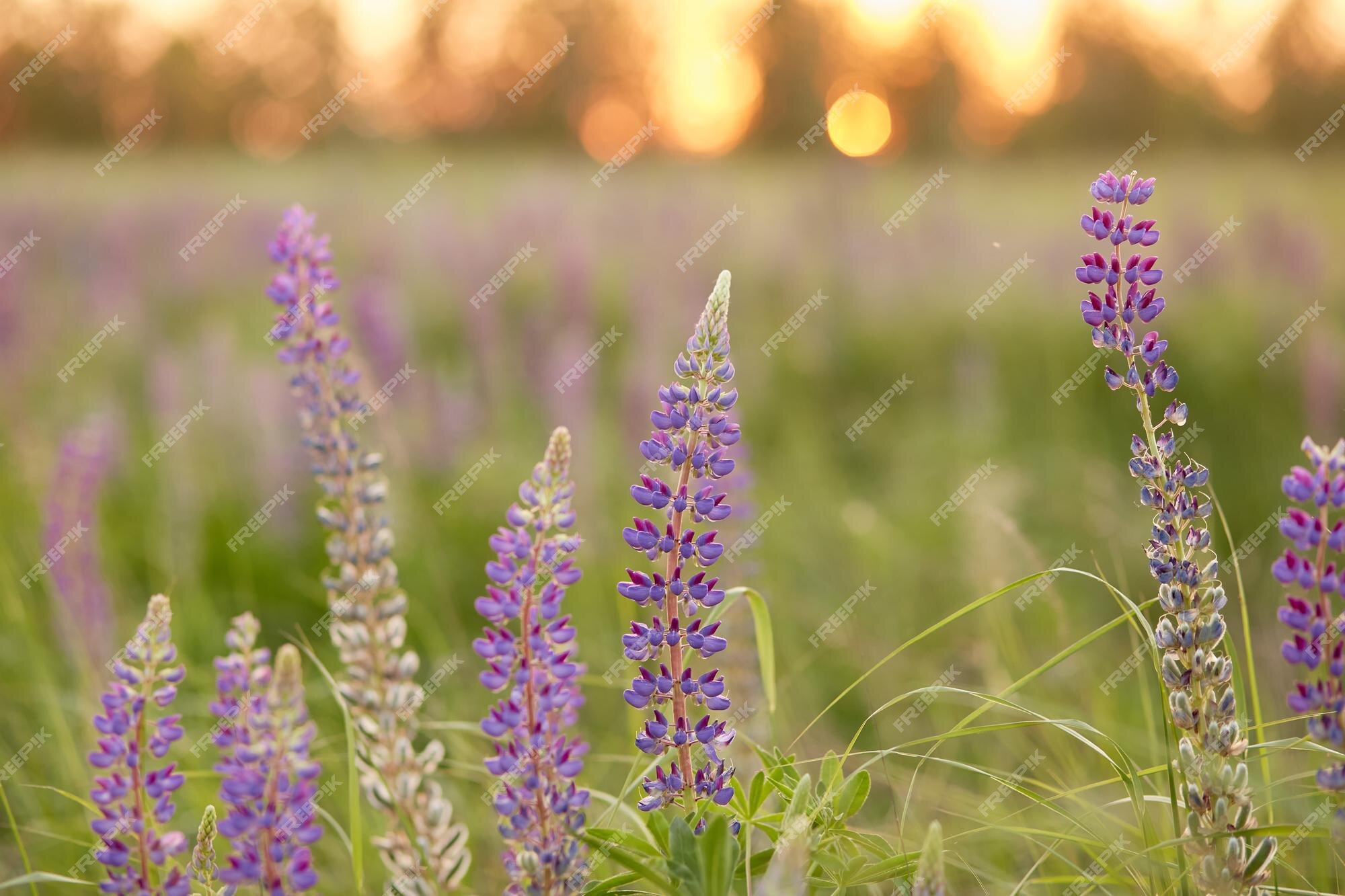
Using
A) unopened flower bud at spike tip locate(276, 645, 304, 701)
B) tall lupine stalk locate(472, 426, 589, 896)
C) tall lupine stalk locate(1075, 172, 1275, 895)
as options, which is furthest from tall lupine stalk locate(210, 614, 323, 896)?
tall lupine stalk locate(1075, 172, 1275, 895)

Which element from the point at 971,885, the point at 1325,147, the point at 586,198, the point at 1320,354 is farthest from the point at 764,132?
the point at 971,885

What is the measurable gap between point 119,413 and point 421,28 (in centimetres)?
2772

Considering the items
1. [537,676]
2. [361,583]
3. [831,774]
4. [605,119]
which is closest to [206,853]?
[361,583]

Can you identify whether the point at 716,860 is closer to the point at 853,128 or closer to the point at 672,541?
the point at 672,541

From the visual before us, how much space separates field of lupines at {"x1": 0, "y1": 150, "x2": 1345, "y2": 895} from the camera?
57.3 inches

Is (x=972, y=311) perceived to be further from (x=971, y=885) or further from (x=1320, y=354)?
(x=971, y=885)

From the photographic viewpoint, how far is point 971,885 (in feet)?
8.20

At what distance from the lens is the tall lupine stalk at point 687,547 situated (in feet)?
4.88

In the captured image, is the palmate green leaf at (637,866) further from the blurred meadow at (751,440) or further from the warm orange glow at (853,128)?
the warm orange glow at (853,128)

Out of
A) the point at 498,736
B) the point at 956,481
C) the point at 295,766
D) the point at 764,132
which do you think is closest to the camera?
the point at 295,766

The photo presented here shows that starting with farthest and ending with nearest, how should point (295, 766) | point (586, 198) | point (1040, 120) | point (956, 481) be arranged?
point (1040, 120) → point (586, 198) → point (956, 481) → point (295, 766)

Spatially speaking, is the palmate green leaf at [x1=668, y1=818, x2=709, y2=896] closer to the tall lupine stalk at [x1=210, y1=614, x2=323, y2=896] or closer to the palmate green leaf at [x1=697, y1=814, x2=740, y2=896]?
the palmate green leaf at [x1=697, y1=814, x2=740, y2=896]

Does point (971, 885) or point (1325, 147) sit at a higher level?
point (1325, 147)

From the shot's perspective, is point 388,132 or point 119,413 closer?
point 119,413
